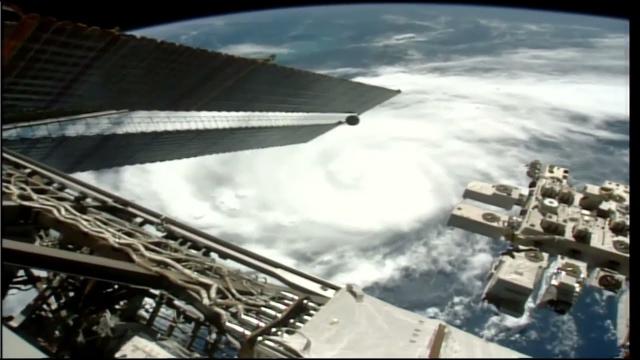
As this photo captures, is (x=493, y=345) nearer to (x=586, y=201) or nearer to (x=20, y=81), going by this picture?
(x=586, y=201)

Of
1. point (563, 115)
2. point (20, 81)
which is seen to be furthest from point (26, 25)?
point (563, 115)

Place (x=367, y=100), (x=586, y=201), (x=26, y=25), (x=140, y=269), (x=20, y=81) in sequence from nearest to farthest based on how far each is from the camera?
(x=140, y=269) < (x=586, y=201) < (x=26, y=25) < (x=20, y=81) < (x=367, y=100)

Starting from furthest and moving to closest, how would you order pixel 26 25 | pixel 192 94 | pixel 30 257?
pixel 192 94 < pixel 26 25 < pixel 30 257

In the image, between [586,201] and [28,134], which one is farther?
[28,134]

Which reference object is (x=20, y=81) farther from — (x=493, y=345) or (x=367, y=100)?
(x=367, y=100)

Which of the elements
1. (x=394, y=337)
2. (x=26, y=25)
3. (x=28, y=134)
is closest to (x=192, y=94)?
(x=28, y=134)

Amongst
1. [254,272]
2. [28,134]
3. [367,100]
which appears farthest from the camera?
[367,100]

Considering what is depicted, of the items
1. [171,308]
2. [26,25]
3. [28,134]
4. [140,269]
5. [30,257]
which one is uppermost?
[26,25]

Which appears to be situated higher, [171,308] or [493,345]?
[493,345]

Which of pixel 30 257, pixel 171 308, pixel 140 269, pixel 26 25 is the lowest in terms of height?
pixel 171 308
